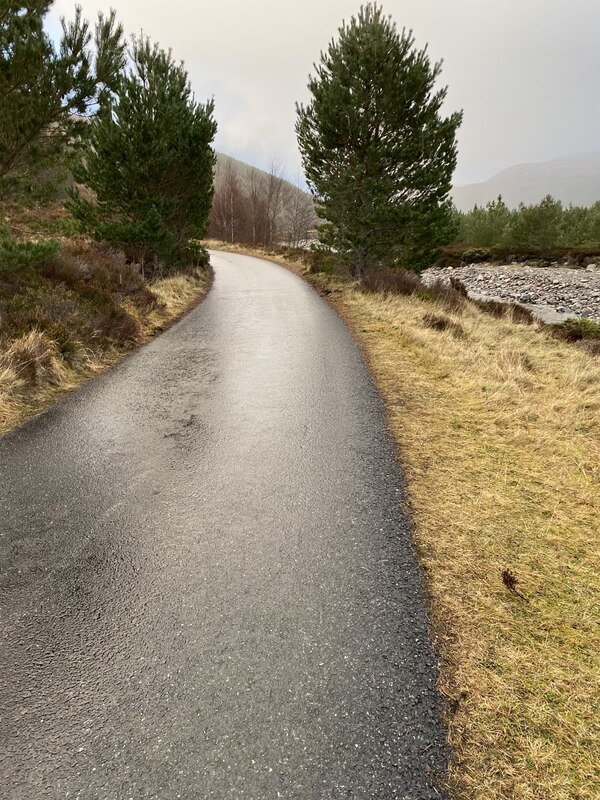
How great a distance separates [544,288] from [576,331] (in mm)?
13204

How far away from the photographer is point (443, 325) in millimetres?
9922

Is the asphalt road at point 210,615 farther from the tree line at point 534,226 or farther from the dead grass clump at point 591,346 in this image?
the tree line at point 534,226

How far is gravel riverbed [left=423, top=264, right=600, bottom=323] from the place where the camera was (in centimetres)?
1773

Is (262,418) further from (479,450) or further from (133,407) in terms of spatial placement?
(479,450)

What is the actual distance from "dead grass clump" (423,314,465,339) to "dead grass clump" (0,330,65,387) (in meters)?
8.08

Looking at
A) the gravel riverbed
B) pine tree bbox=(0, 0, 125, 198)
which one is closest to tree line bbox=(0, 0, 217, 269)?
pine tree bbox=(0, 0, 125, 198)

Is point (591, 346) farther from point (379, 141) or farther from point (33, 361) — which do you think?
point (33, 361)

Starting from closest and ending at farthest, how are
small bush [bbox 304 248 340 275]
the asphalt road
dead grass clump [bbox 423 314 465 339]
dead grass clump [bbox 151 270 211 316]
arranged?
the asphalt road
dead grass clump [bbox 423 314 465 339]
dead grass clump [bbox 151 270 211 316]
small bush [bbox 304 248 340 275]

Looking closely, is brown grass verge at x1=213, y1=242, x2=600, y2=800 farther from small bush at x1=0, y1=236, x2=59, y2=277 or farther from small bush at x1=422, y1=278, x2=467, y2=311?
small bush at x1=422, y1=278, x2=467, y2=311

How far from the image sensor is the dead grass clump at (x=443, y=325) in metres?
9.59

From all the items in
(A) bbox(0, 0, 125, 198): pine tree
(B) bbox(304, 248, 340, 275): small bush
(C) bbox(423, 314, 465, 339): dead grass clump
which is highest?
(A) bbox(0, 0, 125, 198): pine tree

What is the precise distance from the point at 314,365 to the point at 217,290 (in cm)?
997

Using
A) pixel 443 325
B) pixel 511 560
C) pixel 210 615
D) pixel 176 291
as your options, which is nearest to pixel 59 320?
pixel 210 615

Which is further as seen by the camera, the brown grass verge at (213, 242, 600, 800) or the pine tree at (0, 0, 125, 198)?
the pine tree at (0, 0, 125, 198)
